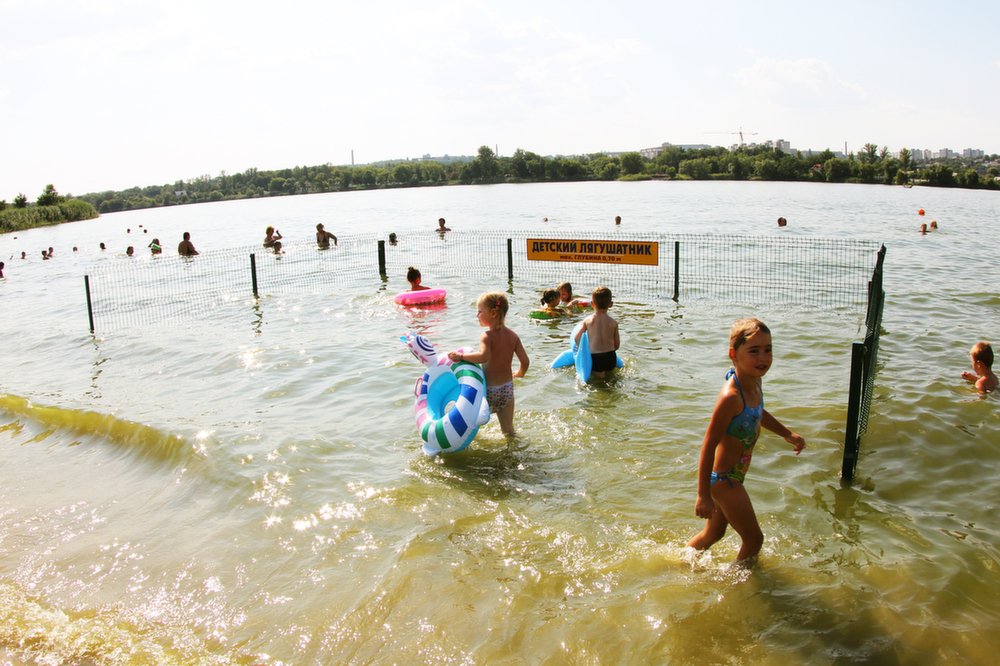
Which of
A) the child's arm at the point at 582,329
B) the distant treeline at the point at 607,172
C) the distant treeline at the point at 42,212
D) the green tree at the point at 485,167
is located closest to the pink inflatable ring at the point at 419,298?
the child's arm at the point at 582,329

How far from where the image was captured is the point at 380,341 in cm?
1412

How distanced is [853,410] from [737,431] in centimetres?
206

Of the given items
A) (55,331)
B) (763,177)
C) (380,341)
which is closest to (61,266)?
(55,331)

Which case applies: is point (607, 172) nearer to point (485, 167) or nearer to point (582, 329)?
point (485, 167)

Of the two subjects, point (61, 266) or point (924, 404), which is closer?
point (924, 404)

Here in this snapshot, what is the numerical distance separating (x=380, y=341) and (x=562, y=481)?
761cm

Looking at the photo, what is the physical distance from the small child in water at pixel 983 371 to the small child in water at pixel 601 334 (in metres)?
4.61

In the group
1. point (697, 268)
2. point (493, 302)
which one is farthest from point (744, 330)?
point (697, 268)

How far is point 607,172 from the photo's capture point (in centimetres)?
14888

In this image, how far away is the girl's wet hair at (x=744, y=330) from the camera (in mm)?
4566

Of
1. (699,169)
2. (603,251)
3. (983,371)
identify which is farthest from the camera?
(699,169)

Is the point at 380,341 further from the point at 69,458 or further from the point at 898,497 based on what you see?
the point at 898,497

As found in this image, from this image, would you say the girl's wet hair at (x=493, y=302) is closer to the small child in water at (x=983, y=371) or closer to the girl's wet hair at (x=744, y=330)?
the girl's wet hair at (x=744, y=330)

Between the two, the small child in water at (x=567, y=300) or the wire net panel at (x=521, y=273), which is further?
the wire net panel at (x=521, y=273)
